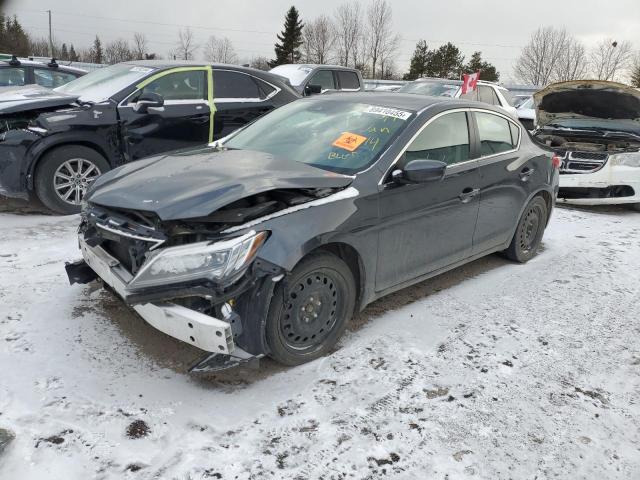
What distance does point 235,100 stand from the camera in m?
6.89

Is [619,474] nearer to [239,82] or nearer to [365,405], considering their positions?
[365,405]

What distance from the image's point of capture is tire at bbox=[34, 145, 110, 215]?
5590mm

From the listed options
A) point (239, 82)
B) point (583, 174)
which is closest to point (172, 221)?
point (239, 82)

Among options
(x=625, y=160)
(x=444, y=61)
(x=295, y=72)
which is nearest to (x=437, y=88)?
(x=295, y=72)

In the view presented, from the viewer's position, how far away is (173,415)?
8.80ft

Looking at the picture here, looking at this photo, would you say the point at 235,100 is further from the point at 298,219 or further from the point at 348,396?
the point at 348,396

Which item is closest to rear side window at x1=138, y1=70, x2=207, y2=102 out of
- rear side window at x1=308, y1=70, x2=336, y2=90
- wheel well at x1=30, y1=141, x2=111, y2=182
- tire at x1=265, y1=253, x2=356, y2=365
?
wheel well at x1=30, y1=141, x2=111, y2=182

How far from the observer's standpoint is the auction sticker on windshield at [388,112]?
3.88 meters

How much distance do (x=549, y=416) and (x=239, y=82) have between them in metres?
5.63

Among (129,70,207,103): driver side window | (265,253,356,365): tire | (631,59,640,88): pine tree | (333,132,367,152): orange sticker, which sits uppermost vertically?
(631,59,640,88): pine tree

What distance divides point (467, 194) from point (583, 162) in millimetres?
4388

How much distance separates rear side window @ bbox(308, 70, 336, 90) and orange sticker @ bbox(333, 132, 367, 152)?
27.7 feet

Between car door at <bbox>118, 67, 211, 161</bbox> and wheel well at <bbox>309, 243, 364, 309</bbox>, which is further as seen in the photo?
car door at <bbox>118, 67, 211, 161</bbox>

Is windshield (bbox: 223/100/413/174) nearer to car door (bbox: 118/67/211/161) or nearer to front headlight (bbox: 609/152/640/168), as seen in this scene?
car door (bbox: 118/67/211/161)
